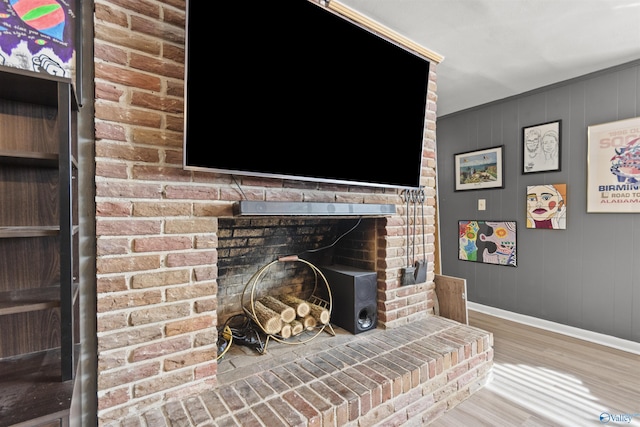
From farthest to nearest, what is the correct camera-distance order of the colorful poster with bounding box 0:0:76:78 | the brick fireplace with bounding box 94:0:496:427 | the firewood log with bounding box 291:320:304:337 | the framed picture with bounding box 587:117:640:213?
1. the framed picture with bounding box 587:117:640:213
2. the firewood log with bounding box 291:320:304:337
3. the brick fireplace with bounding box 94:0:496:427
4. the colorful poster with bounding box 0:0:76:78

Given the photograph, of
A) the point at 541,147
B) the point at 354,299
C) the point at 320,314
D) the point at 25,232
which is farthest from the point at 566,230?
the point at 25,232

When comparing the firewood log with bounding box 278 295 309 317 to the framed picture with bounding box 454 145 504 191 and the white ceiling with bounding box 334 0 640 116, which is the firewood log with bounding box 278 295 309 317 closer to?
the white ceiling with bounding box 334 0 640 116

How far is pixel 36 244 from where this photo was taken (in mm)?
1147

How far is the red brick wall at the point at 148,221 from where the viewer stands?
3.90ft

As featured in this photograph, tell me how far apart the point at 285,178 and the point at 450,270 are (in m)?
3.00

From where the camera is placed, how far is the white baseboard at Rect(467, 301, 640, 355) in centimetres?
250

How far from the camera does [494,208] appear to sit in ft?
11.1

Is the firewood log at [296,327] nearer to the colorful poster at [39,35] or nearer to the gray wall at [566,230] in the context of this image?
the colorful poster at [39,35]

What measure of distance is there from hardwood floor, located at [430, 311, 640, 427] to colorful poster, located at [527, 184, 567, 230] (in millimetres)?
1038

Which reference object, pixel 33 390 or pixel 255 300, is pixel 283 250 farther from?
pixel 33 390

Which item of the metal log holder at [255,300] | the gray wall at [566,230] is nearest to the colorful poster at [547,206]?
the gray wall at [566,230]

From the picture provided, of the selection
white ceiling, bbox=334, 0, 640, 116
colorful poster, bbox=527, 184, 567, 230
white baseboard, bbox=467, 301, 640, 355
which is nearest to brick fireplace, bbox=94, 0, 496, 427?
white ceiling, bbox=334, 0, 640, 116

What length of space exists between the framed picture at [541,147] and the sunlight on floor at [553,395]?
184 centimetres

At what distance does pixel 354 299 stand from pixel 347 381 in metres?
0.57
